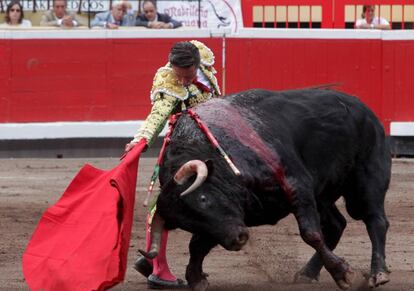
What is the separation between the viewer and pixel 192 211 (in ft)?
19.5

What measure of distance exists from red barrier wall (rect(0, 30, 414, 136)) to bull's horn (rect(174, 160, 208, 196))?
22.9 ft

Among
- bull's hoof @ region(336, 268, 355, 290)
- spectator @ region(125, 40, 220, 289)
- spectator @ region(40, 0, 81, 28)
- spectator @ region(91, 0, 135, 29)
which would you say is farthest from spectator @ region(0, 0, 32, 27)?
bull's hoof @ region(336, 268, 355, 290)

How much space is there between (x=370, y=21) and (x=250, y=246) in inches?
247

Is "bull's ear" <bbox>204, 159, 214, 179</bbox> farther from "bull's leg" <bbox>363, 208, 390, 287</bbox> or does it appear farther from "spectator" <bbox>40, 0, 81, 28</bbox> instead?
"spectator" <bbox>40, 0, 81, 28</bbox>

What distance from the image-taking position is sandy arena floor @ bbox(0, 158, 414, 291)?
22.5ft

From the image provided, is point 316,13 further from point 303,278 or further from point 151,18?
point 303,278

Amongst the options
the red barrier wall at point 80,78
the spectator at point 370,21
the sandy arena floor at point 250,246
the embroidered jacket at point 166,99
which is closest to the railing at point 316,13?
the spectator at point 370,21

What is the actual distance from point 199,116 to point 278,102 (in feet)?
1.59

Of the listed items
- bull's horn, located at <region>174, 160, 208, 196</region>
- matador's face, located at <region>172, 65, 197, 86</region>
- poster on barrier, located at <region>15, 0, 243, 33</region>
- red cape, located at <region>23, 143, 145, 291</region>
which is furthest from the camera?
poster on barrier, located at <region>15, 0, 243, 33</region>

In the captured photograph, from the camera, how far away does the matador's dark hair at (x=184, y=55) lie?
21.2ft

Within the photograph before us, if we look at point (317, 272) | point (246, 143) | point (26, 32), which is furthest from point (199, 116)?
point (26, 32)

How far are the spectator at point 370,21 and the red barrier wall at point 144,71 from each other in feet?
1.20

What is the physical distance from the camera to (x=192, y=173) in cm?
595

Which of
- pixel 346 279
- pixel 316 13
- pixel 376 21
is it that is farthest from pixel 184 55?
pixel 376 21
